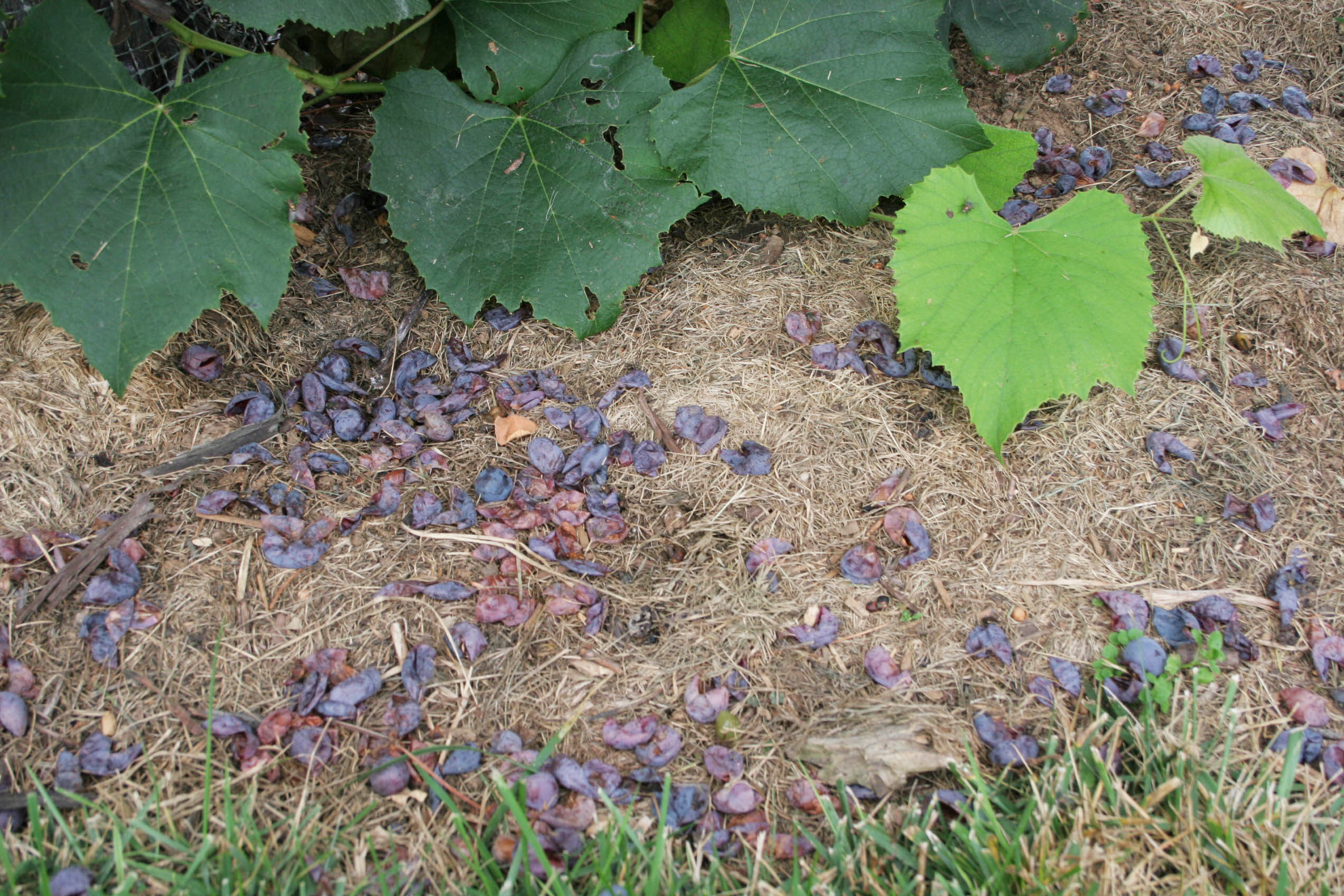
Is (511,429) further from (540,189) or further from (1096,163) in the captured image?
(1096,163)

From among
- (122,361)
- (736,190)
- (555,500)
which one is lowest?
(555,500)

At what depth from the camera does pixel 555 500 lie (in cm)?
203

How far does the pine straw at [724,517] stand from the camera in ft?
5.72

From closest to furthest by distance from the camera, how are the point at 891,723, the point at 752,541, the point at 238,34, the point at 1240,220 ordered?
the point at 891,723
the point at 752,541
the point at 1240,220
the point at 238,34

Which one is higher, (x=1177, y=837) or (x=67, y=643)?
(x=67, y=643)

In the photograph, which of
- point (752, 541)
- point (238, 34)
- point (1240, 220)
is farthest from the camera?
point (238, 34)

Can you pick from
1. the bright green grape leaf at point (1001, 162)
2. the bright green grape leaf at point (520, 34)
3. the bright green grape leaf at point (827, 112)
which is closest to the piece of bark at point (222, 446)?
the bright green grape leaf at point (520, 34)

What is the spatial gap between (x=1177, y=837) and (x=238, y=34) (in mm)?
3055

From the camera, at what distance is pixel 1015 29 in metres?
2.63

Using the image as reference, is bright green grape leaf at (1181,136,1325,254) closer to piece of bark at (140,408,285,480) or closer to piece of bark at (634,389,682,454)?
piece of bark at (634,389,682,454)

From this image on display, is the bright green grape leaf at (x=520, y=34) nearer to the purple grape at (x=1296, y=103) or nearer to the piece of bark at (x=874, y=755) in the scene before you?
the piece of bark at (x=874, y=755)

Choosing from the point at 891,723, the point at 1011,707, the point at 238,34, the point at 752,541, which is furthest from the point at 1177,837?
the point at 238,34

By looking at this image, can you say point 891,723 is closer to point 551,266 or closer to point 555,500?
point 555,500

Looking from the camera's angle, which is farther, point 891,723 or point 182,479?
point 182,479
